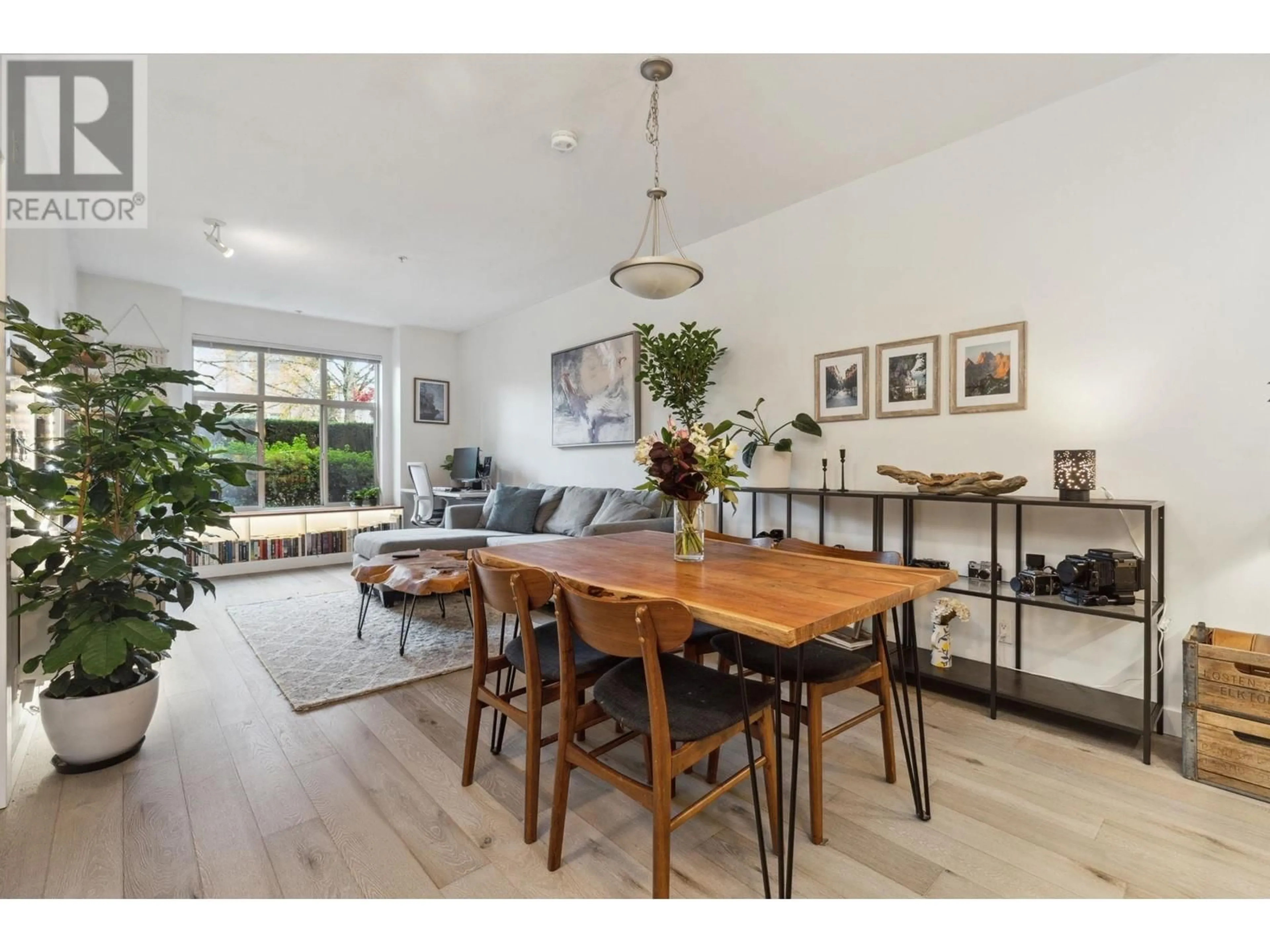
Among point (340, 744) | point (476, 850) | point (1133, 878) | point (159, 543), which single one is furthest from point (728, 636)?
point (159, 543)

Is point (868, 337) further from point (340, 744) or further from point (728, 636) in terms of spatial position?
point (340, 744)

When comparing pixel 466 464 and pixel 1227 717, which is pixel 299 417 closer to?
pixel 466 464

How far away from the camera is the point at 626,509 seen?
4277mm

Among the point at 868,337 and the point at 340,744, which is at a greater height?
the point at 868,337

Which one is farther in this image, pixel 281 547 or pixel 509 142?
pixel 281 547

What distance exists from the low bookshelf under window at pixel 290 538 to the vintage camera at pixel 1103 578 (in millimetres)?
5699

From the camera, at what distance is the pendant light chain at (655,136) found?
2.45 meters

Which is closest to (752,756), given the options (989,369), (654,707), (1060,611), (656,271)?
(654,707)

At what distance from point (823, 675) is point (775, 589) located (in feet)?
1.37

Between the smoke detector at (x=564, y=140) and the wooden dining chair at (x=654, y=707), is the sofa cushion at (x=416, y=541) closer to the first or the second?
the smoke detector at (x=564, y=140)

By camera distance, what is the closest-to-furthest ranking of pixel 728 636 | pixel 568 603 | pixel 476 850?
pixel 568 603 < pixel 476 850 < pixel 728 636

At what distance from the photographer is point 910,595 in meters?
1.42

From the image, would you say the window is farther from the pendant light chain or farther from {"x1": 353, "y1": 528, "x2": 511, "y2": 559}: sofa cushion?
the pendant light chain

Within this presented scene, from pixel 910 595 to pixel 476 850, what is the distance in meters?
1.39
